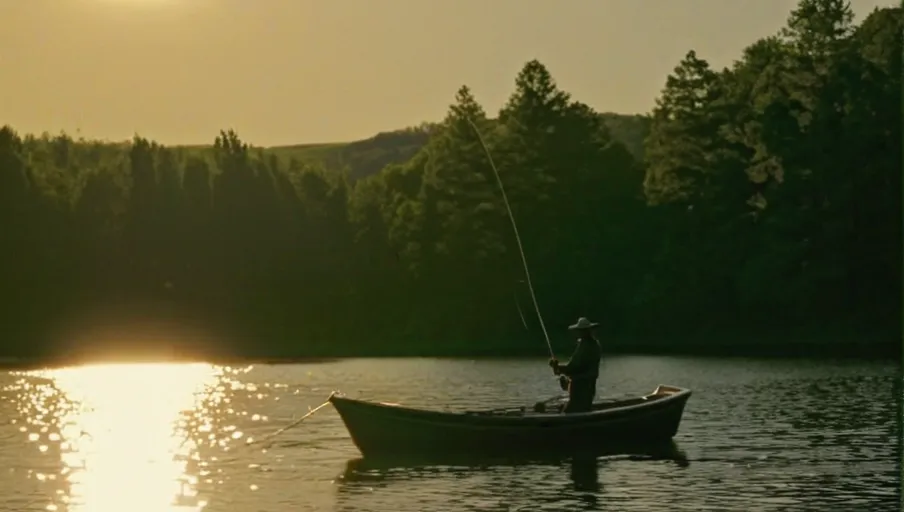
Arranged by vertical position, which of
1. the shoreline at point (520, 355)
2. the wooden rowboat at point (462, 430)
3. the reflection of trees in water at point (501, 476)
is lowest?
the reflection of trees in water at point (501, 476)

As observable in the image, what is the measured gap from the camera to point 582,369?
114 ft

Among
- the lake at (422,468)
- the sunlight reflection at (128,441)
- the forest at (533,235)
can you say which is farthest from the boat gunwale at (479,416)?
the forest at (533,235)

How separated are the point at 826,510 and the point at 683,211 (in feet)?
224

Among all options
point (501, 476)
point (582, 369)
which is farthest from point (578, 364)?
point (501, 476)

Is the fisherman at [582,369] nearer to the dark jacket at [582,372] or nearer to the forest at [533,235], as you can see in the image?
the dark jacket at [582,372]

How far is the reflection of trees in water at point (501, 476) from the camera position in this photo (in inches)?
1121

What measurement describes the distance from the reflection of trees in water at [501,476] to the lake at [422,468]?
6 cm

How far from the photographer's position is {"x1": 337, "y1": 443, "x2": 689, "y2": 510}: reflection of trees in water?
28.5 m

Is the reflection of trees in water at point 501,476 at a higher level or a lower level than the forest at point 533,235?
lower

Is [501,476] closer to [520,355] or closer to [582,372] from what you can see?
[582,372]

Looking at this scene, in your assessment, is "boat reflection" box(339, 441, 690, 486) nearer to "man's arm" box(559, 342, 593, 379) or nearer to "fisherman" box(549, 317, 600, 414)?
"fisherman" box(549, 317, 600, 414)

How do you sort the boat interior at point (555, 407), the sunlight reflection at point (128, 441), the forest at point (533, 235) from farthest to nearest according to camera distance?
the forest at point (533, 235), the boat interior at point (555, 407), the sunlight reflection at point (128, 441)

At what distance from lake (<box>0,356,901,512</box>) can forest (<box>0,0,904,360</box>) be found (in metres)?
23.7

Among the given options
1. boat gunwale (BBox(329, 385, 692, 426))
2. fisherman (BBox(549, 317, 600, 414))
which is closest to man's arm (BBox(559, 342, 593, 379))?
fisherman (BBox(549, 317, 600, 414))
